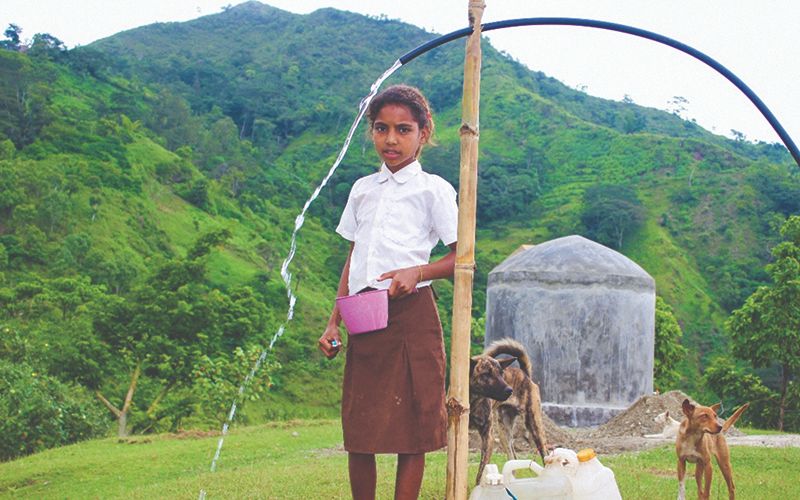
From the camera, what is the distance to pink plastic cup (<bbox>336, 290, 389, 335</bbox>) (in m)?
3.05

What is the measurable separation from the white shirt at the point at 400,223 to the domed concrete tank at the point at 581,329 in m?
10.5

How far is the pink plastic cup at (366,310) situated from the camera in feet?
10.0

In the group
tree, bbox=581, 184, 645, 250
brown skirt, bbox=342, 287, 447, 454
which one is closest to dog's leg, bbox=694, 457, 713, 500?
brown skirt, bbox=342, 287, 447, 454

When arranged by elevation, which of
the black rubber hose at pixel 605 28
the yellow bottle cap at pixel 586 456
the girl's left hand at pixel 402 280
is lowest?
the yellow bottle cap at pixel 586 456

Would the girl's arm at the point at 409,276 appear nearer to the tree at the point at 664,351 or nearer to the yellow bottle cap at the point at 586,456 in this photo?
the yellow bottle cap at the point at 586,456

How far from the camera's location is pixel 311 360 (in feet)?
103

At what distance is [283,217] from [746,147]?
40876 mm

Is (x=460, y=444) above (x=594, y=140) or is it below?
below

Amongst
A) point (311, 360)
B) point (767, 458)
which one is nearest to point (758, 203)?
point (311, 360)

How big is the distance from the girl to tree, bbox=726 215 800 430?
16.1 meters

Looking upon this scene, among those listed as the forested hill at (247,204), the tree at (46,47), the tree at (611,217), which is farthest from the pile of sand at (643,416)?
the tree at (46,47)

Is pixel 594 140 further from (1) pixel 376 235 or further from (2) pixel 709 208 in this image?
(1) pixel 376 235

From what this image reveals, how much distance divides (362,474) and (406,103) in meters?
1.35

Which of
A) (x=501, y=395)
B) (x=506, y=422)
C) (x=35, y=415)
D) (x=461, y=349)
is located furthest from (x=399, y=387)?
(x=35, y=415)
